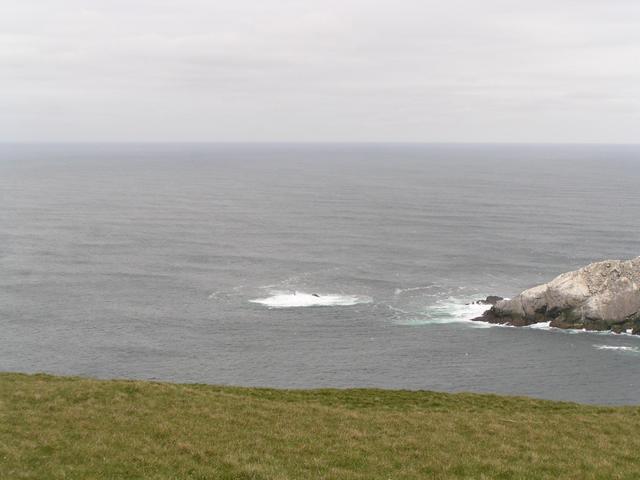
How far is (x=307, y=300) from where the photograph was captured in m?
96.4

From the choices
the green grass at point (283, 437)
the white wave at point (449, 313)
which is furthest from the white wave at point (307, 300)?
the green grass at point (283, 437)

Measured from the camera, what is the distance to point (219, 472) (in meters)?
21.4

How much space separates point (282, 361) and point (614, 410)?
43.6 m

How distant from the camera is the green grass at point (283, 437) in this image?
2195 cm

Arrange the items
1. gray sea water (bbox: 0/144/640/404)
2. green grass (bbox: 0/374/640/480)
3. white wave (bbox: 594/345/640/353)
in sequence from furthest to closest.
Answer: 1. white wave (bbox: 594/345/640/353)
2. gray sea water (bbox: 0/144/640/404)
3. green grass (bbox: 0/374/640/480)

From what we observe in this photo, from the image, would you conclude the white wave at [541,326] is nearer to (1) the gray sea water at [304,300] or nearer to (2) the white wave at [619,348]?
(1) the gray sea water at [304,300]

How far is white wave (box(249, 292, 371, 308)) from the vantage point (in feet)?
309

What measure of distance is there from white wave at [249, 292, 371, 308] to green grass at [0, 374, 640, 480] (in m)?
58.5

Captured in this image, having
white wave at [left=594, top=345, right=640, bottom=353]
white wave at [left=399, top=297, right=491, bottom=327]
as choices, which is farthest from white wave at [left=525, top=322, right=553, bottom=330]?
white wave at [left=594, top=345, right=640, bottom=353]

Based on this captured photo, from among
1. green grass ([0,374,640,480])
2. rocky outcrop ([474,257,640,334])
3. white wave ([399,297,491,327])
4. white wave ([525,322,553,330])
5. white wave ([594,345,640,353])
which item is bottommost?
white wave ([594,345,640,353])

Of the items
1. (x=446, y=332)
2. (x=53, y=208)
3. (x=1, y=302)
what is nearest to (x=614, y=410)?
(x=446, y=332)

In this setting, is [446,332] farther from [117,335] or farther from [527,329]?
[117,335]

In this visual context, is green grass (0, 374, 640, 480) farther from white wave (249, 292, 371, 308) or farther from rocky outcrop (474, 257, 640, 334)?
white wave (249, 292, 371, 308)

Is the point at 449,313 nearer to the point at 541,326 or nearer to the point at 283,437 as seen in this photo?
the point at 541,326
